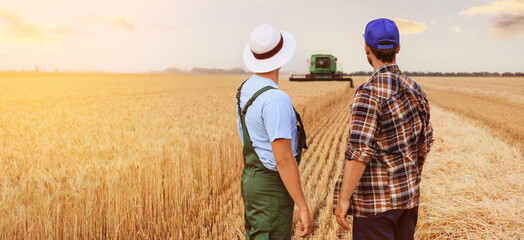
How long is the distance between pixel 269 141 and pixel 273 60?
422 millimetres

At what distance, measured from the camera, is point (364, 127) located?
1.70 meters

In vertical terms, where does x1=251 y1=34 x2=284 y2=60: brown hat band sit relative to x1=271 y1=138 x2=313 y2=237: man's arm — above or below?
above

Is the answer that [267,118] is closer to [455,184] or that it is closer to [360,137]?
[360,137]

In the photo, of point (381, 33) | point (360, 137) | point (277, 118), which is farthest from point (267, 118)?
point (381, 33)

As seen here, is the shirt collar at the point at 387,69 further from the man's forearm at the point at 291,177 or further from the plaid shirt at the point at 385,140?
the man's forearm at the point at 291,177

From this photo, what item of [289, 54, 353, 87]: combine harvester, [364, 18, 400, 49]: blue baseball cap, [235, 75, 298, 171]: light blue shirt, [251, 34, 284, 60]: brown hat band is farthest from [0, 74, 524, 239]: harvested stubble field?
[289, 54, 353, 87]: combine harvester

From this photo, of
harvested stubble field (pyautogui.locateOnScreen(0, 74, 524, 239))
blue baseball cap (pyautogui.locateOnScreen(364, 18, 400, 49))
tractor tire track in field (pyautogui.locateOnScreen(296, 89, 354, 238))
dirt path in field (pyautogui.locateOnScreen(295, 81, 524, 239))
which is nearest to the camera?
blue baseball cap (pyautogui.locateOnScreen(364, 18, 400, 49))

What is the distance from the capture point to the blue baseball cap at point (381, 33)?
176 cm

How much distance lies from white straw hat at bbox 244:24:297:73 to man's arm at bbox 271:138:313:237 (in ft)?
1.33

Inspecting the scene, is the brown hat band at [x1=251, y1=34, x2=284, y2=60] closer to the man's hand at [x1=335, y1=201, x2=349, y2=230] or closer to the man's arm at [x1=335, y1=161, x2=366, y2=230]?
the man's arm at [x1=335, y1=161, x2=366, y2=230]

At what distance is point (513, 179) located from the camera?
17.5 ft

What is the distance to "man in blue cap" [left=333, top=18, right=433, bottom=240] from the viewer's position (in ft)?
5.65

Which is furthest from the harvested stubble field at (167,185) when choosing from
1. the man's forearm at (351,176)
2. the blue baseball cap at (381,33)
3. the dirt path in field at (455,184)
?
the blue baseball cap at (381,33)

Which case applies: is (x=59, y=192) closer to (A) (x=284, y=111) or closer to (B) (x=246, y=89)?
(B) (x=246, y=89)
